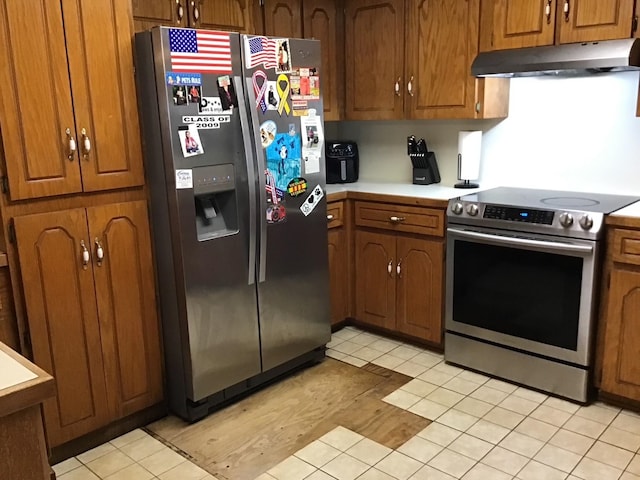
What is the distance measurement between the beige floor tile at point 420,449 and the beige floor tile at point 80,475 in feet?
4.06

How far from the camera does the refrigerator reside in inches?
92.1

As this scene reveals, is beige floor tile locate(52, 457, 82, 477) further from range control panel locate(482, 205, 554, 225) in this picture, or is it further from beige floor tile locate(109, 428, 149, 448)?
range control panel locate(482, 205, 554, 225)

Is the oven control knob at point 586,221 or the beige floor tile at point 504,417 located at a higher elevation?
the oven control knob at point 586,221

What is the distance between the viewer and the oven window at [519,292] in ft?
8.62

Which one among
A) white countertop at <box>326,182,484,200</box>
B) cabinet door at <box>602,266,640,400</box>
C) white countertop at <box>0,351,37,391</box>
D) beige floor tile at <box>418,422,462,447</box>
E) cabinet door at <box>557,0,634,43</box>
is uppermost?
cabinet door at <box>557,0,634,43</box>

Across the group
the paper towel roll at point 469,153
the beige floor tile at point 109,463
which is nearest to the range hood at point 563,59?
the paper towel roll at point 469,153

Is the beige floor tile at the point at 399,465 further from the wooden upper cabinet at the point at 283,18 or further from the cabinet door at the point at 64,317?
the wooden upper cabinet at the point at 283,18

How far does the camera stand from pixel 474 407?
2699 mm

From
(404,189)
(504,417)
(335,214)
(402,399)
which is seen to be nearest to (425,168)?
(404,189)

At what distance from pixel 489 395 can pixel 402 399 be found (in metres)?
0.43

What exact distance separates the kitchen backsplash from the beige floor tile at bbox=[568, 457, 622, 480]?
140 centimetres

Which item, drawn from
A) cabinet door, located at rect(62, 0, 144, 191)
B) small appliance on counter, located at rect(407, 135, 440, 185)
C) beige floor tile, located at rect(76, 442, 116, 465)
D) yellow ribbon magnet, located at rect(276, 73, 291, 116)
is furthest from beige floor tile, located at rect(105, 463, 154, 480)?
small appliance on counter, located at rect(407, 135, 440, 185)

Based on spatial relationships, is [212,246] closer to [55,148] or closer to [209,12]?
[55,148]

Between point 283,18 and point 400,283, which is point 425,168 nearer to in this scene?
point 400,283
